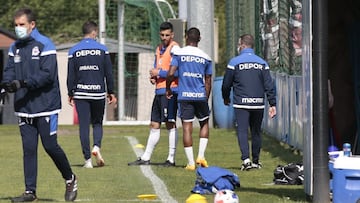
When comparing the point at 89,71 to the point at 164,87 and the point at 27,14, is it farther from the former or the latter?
the point at 27,14

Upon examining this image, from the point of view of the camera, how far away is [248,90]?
51.7 ft

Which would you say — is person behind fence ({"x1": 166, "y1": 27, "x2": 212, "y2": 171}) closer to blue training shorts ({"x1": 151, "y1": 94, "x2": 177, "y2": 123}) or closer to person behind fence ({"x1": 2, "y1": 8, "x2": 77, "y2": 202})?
blue training shorts ({"x1": 151, "y1": 94, "x2": 177, "y2": 123})

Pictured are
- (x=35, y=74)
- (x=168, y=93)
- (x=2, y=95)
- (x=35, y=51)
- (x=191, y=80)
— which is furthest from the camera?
(x=168, y=93)

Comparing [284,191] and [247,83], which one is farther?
[247,83]

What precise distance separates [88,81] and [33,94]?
449 cm

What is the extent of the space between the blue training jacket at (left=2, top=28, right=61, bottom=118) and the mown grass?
1013 mm

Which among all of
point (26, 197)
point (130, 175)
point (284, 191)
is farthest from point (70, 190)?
point (130, 175)

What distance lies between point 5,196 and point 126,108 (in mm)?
22656

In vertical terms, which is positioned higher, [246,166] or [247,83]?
[247,83]

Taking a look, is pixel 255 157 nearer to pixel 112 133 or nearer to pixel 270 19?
pixel 270 19

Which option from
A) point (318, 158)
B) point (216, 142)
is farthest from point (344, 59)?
point (318, 158)

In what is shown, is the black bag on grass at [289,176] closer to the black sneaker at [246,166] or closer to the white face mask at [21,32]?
the black sneaker at [246,166]

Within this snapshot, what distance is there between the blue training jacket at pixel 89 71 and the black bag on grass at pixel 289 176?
10.9 feet

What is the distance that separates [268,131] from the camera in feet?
77.3
